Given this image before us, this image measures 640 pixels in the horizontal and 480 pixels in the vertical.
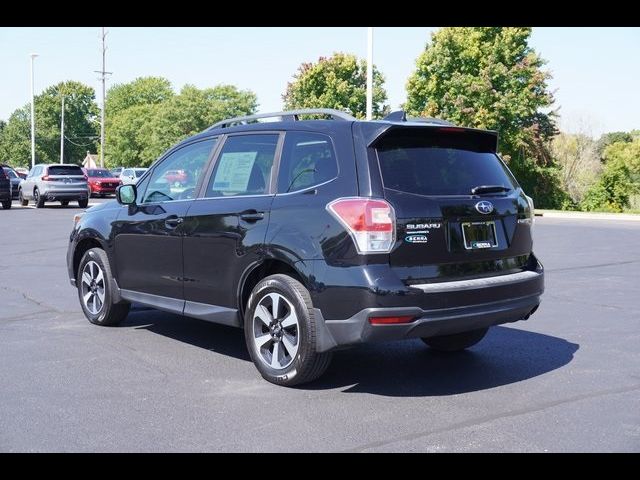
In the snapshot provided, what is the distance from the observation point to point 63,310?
8086 mm

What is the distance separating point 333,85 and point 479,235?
191 feet

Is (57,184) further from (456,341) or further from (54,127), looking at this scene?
(54,127)

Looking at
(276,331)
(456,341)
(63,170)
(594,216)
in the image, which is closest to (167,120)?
(63,170)

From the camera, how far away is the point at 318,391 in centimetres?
507

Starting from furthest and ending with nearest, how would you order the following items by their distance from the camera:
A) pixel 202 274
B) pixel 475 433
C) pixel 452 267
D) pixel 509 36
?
1. pixel 509 36
2. pixel 202 274
3. pixel 452 267
4. pixel 475 433

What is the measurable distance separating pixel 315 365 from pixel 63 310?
163 inches

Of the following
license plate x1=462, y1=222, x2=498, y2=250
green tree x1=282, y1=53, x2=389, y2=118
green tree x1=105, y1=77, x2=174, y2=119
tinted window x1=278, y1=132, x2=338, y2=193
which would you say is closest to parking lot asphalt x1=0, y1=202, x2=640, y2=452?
license plate x1=462, y1=222, x2=498, y2=250

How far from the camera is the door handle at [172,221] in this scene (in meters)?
6.05

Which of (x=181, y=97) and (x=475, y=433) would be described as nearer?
(x=475, y=433)

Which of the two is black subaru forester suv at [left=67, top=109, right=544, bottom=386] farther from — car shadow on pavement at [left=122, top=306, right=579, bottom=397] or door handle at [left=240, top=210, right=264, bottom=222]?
car shadow on pavement at [left=122, top=306, right=579, bottom=397]

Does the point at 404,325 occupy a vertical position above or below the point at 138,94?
below
